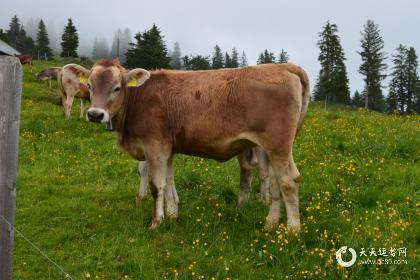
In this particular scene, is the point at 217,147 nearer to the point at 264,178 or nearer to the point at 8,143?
the point at 264,178

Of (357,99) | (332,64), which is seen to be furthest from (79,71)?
(357,99)

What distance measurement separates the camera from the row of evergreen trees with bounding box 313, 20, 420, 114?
84.1 metres

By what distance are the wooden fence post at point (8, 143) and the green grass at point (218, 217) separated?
1.59 metres

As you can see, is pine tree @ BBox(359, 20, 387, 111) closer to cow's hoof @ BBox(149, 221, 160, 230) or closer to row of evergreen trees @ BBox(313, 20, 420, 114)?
row of evergreen trees @ BBox(313, 20, 420, 114)

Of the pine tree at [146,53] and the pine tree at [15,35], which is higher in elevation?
the pine tree at [15,35]

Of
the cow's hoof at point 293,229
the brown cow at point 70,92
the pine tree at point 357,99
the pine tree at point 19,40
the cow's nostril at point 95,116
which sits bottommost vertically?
the cow's hoof at point 293,229

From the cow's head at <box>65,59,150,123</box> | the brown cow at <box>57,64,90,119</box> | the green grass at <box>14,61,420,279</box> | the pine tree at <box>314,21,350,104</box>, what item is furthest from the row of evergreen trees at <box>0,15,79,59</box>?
the cow's head at <box>65,59,150,123</box>

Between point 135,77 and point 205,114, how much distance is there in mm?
1404

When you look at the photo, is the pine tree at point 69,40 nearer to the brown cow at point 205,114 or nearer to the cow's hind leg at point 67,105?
the cow's hind leg at point 67,105

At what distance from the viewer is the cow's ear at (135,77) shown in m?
7.88

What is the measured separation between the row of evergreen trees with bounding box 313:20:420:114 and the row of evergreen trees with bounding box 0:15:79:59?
51046 millimetres

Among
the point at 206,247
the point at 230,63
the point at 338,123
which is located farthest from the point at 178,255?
the point at 230,63

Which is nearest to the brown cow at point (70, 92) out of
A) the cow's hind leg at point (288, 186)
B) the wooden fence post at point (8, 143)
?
the cow's hind leg at point (288, 186)

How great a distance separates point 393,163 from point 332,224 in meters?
3.79
